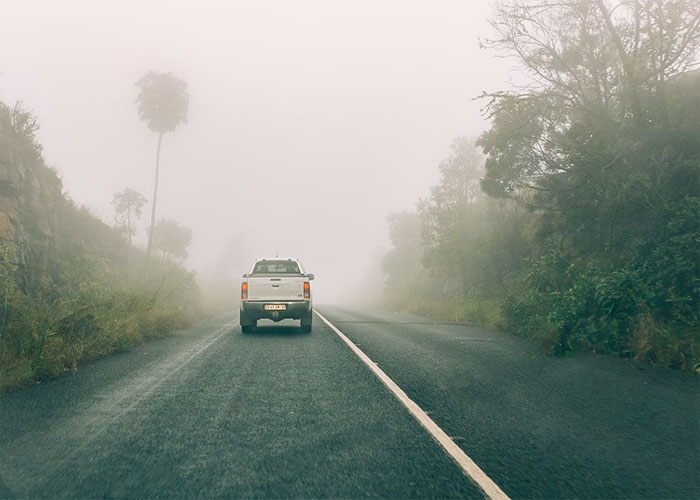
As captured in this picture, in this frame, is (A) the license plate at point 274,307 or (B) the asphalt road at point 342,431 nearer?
(B) the asphalt road at point 342,431

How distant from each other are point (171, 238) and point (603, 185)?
49.6 metres

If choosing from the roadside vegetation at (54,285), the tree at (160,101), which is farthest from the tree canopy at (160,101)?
the roadside vegetation at (54,285)

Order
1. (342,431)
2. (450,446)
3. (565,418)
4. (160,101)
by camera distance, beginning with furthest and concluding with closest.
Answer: (160,101), (565,418), (342,431), (450,446)

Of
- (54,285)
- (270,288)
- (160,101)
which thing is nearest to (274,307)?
(270,288)

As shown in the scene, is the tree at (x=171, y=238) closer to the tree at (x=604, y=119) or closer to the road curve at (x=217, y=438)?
the tree at (x=604, y=119)

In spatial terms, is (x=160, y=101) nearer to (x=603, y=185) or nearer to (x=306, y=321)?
(x=306, y=321)

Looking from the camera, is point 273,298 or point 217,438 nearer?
point 217,438

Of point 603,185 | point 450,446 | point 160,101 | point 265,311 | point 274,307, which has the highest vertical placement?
point 160,101

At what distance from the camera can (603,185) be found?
12711mm

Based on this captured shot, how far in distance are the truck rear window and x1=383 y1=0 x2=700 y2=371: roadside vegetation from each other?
649 centimetres

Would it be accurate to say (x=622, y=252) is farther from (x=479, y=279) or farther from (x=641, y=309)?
(x=479, y=279)

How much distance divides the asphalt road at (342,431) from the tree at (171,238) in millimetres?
48670

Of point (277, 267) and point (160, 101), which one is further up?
point (160, 101)

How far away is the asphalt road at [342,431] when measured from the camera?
3.41 m
